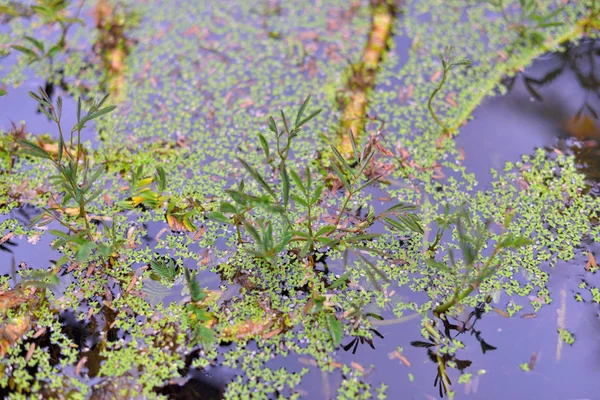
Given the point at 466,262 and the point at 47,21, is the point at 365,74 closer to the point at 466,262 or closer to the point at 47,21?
the point at 466,262

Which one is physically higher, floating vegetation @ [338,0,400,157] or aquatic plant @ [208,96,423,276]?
floating vegetation @ [338,0,400,157]

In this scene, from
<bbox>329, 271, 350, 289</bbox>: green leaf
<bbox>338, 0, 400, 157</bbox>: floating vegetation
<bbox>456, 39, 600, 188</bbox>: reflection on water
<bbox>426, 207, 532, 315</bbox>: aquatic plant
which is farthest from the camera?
<bbox>338, 0, 400, 157</bbox>: floating vegetation

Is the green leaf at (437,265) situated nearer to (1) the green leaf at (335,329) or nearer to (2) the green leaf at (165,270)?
(1) the green leaf at (335,329)

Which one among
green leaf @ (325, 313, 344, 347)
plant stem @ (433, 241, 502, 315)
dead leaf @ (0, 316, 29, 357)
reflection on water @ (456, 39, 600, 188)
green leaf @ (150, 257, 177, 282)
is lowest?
dead leaf @ (0, 316, 29, 357)

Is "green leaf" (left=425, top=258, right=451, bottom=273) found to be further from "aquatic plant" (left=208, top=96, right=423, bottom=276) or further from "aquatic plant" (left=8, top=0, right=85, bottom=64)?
"aquatic plant" (left=8, top=0, right=85, bottom=64)

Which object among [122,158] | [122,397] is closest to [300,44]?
[122,158]

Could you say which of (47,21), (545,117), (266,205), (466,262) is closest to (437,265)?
(466,262)

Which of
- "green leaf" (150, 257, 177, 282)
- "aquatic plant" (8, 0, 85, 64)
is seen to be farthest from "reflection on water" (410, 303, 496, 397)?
"aquatic plant" (8, 0, 85, 64)
